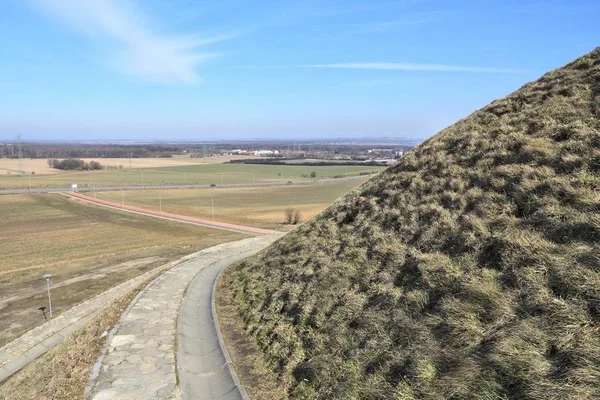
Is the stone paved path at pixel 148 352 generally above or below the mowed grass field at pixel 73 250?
above

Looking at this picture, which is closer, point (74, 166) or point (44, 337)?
point (44, 337)

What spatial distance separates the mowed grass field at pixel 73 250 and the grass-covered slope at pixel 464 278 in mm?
12472

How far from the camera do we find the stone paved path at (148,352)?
6.51 metres

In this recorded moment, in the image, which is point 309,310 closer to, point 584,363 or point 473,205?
point 473,205

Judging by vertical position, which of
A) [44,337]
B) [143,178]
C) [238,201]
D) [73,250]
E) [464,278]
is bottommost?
[238,201]

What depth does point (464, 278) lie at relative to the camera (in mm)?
6211

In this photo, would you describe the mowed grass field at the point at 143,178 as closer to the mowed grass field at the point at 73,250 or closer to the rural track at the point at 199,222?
the rural track at the point at 199,222

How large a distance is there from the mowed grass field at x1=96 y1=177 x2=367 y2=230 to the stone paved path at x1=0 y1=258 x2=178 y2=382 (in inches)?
1003

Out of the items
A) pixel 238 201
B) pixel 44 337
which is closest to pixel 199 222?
pixel 238 201

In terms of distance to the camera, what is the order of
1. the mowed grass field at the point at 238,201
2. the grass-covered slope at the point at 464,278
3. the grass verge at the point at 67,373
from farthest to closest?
the mowed grass field at the point at 238,201 → the grass verge at the point at 67,373 → the grass-covered slope at the point at 464,278

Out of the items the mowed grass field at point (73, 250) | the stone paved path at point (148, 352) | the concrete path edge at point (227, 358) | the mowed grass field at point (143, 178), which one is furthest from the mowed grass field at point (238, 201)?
the concrete path edge at point (227, 358)

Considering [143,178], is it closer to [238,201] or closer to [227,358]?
[238,201]

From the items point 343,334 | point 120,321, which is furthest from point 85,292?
point 343,334

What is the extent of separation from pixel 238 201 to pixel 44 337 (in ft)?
200
